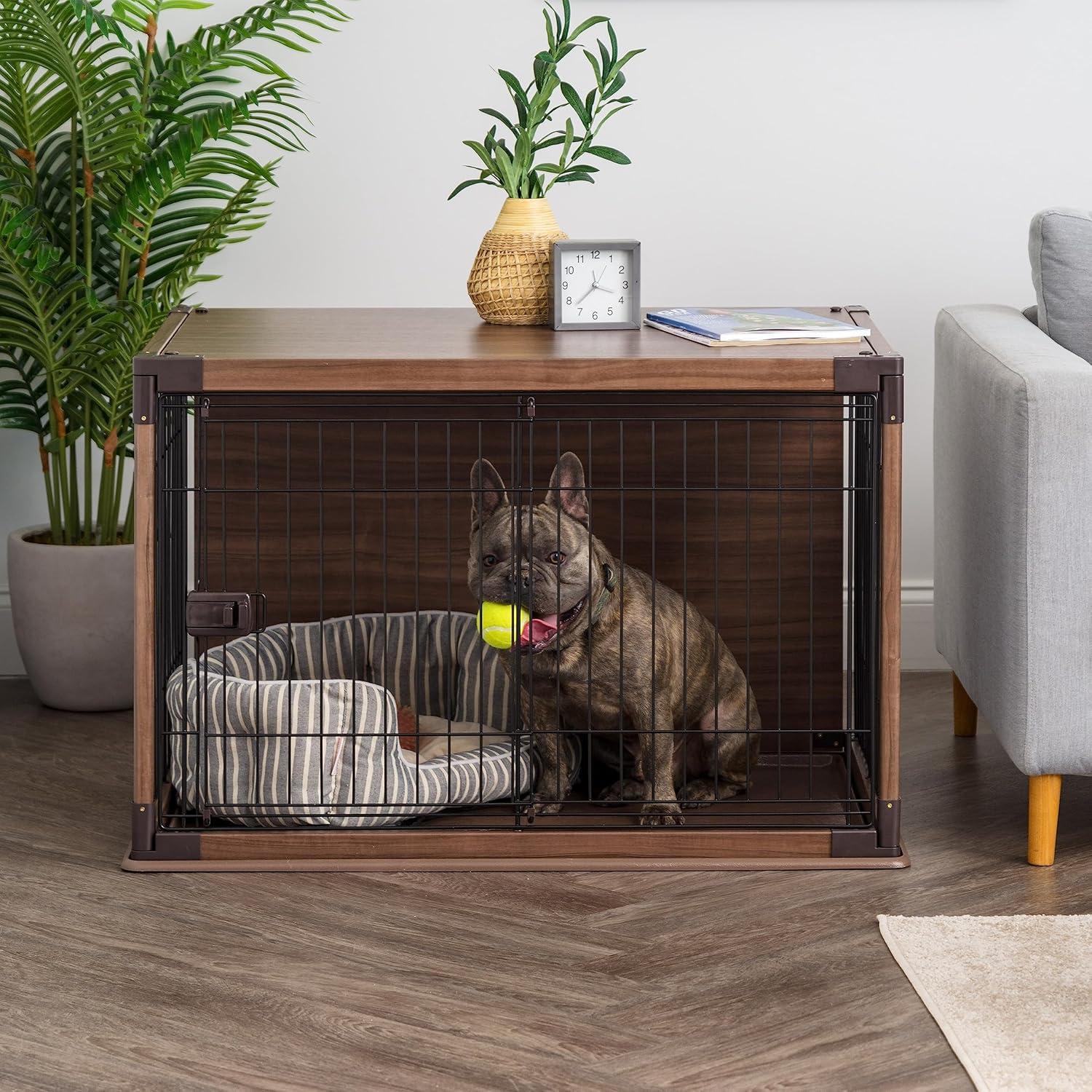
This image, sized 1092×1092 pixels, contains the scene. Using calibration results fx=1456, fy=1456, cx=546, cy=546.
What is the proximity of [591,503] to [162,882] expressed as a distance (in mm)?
1102

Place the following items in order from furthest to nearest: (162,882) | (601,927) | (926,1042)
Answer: (162,882), (601,927), (926,1042)

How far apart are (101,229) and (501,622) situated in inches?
59.4

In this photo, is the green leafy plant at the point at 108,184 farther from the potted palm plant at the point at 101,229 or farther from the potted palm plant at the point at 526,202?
the potted palm plant at the point at 526,202

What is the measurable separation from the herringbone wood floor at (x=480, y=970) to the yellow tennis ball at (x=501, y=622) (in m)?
0.37

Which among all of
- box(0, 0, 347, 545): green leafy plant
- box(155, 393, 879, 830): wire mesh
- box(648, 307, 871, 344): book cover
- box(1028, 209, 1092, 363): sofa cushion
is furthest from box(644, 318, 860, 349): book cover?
box(0, 0, 347, 545): green leafy plant

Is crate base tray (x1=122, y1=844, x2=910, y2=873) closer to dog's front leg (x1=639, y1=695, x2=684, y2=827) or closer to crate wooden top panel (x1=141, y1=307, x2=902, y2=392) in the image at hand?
dog's front leg (x1=639, y1=695, x2=684, y2=827)

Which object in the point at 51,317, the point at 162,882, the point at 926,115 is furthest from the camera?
the point at 926,115

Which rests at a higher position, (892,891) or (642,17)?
(642,17)

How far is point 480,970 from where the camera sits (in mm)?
1948

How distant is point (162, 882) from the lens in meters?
2.23

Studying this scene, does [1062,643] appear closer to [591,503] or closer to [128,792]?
[591,503]

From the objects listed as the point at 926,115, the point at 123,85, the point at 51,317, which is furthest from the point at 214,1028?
the point at 926,115

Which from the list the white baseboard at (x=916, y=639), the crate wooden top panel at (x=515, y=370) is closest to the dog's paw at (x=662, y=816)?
the crate wooden top panel at (x=515, y=370)

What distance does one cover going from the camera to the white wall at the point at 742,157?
3.22m
